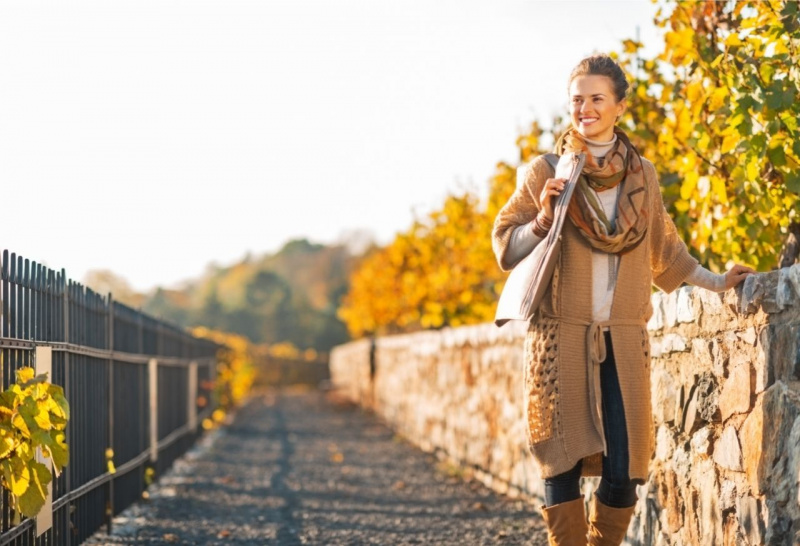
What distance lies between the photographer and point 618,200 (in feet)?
12.0

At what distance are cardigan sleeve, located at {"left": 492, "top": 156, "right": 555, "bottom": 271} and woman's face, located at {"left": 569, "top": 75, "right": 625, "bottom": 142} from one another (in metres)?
0.20

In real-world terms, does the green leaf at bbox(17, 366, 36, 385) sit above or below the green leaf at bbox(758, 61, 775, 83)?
below

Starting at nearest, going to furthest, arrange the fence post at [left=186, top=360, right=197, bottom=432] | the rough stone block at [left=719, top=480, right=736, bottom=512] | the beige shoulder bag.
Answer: the beige shoulder bag → the rough stone block at [left=719, top=480, right=736, bottom=512] → the fence post at [left=186, top=360, right=197, bottom=432]

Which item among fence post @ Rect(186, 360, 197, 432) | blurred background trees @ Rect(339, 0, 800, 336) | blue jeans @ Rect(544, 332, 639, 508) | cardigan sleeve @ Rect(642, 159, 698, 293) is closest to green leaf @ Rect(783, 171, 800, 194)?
blurred background trees @ Rect(339, 0, 800, 336)

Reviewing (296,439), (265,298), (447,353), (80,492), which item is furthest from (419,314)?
(265,298)

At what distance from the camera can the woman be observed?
3572 millimetres

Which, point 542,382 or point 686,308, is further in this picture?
point 686,308

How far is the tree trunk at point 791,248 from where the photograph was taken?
5.04 m

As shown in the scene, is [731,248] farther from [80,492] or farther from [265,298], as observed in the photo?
[265,298]

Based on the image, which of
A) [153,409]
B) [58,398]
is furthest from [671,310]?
[153,409]

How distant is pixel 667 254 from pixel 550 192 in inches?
25.9

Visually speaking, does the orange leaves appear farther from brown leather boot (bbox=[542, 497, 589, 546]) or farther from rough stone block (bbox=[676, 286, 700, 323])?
brown leather boot (bbox=[542, 497, 589, 546])

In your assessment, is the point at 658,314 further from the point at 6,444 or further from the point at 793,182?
the point at 6,444

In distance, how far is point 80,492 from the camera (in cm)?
545
